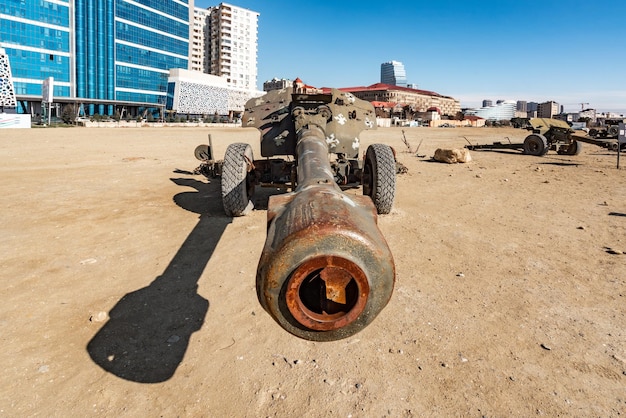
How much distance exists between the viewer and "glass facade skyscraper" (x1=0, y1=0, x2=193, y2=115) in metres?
48.0

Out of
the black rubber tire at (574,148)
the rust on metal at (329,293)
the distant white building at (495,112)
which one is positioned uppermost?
the distant white building at (495,112)

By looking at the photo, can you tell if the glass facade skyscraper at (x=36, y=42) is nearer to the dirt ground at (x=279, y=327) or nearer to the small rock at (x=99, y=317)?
the dirt ground at (x=279, y=327)

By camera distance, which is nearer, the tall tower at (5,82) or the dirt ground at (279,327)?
the dirt ground at (279,327)

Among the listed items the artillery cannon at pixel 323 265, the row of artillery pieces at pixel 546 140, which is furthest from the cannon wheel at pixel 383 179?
the row of artillery pieces at pixel 546 140

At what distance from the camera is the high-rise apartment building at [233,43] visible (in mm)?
94000

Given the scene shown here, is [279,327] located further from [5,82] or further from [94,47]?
[94,47]

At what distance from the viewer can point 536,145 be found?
1565cm

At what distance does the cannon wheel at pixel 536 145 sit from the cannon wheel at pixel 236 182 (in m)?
13.8

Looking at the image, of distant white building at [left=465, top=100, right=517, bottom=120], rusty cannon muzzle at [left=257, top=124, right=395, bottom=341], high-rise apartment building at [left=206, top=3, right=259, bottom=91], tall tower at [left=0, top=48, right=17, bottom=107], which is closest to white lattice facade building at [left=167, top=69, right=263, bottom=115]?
high-rise apartment building at [left=206, top=3, right=259, bottom=91]

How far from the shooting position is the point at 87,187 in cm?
762

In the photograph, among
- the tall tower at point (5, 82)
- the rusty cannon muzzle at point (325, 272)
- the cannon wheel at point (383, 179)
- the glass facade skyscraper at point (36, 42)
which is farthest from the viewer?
the glass facade skyscraper at point (36, 42)

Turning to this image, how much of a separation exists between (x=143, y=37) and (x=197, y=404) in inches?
2766

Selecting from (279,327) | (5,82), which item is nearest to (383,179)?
(279,327)

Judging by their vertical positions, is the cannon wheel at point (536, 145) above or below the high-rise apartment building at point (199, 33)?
below
